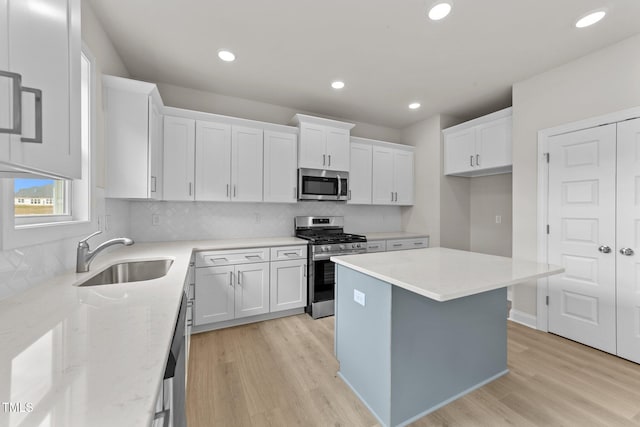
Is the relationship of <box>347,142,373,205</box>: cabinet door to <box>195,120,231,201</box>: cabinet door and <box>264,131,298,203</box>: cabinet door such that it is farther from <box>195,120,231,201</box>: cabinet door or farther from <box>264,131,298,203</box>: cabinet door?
<box>195,120,231,201</box>: cabinet door

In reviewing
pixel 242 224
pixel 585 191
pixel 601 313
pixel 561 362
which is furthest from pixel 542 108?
pixel 242 224

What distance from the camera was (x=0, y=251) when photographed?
1056mm

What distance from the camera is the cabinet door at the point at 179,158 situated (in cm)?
279

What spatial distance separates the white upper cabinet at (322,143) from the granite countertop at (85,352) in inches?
99.4

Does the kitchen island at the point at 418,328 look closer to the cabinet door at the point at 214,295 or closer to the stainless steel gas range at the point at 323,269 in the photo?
the stainless steel gas range at the point at 323,269

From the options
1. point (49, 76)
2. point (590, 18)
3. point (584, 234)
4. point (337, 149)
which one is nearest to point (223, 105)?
point (337, 149)

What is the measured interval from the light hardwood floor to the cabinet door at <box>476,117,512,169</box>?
2.08 metres

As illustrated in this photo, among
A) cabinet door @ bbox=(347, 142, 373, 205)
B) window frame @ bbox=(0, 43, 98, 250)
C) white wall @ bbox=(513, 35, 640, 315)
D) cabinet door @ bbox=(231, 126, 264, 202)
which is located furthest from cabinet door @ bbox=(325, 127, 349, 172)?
window frame @ bbox=(0, 43, 98, 250)

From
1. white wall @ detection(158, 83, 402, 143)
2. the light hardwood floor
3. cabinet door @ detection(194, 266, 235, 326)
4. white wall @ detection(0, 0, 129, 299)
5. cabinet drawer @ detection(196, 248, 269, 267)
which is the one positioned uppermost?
white wall @ detection(158, 83, 402, 143)

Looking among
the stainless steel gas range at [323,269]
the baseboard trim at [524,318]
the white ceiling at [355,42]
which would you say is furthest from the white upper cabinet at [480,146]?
the stainless steel gas range at [323,269]

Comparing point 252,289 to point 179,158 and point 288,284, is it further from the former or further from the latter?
point 179,158

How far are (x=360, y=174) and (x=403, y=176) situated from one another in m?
0.85

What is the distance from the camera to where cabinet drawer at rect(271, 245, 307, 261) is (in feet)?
9.87

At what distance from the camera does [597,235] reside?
244 cm
